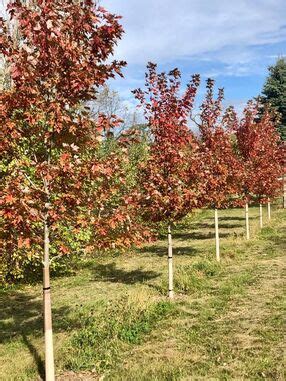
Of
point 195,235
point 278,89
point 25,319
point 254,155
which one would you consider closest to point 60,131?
point 25,319

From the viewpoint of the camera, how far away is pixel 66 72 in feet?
20.9

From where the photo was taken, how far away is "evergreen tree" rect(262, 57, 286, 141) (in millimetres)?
44375

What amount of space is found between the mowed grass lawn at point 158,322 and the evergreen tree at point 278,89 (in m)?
31.6

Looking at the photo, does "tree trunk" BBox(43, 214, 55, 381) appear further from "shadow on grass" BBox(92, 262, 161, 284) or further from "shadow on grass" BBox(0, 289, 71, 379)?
"shadow on grass" BBox(92, 262, 161, 284)

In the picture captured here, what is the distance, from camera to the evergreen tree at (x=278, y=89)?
146ft

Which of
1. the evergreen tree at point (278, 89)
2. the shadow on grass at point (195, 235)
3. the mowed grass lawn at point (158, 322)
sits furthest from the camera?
the evergreen tree at point (278, 89)

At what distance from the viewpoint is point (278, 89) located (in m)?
44.8

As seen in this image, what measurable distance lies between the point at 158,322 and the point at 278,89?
40.5 meters

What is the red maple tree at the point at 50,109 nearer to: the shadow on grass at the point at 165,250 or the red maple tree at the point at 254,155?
the shadow on grass at the point at 165,250

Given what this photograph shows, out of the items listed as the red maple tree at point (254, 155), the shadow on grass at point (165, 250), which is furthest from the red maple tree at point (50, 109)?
the red maple tree at point (254, 155)

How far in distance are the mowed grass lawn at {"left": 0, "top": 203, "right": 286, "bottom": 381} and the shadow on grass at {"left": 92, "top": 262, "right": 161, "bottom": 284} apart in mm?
37

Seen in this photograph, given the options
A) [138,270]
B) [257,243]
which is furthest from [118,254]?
[257,243]

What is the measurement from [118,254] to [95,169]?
43.0 feet

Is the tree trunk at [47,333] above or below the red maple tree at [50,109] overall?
below
